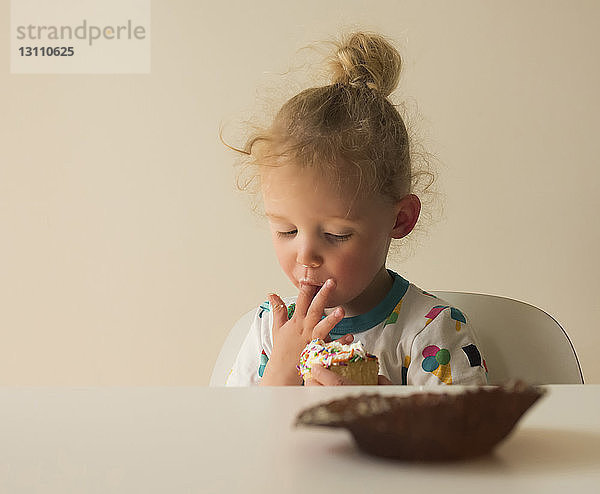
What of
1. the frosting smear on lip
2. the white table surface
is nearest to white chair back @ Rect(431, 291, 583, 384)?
the frosting smear on lip

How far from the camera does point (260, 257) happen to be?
5.42 ft

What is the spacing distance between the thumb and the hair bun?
1.24 ft

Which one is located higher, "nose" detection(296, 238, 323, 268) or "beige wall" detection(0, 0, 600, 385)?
"beige wall" detection(0, 0, 600, 385)

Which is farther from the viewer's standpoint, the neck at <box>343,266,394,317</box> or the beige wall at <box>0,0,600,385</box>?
the beige wall at <box>0,0,600,385</box>

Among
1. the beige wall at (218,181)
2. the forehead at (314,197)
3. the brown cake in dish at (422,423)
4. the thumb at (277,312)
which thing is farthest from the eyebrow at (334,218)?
the brown cake in dish at (422,423)

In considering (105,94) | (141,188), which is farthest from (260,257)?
(105,94)

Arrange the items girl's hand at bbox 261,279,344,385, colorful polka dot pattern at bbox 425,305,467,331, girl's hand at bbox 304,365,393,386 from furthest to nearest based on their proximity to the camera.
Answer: colorful polka dot pattern at bbox 425,305,467,331
girl's hand at bbox 261,279,344,385
girl's hand at bbox 304,365,393,386

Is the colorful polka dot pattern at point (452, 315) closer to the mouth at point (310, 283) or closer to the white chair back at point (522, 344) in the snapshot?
the white chair back at point (522, 344)

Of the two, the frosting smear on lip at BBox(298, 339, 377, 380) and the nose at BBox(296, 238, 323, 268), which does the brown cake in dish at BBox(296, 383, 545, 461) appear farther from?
the nose at BBox(296, 238, 323, 268)

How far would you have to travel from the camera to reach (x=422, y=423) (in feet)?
0.71

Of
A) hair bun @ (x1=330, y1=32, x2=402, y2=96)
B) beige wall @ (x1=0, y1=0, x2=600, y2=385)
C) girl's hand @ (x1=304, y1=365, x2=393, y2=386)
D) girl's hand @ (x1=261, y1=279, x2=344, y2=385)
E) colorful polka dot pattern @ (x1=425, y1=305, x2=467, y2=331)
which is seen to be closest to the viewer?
girl's hand @ (x1=304, y1=365, x2=393, y2=386)

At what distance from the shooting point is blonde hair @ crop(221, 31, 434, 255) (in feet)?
3.42

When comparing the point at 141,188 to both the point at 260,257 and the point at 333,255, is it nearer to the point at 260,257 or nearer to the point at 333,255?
the point at 260,257

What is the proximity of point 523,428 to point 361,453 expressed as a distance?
0.23 ft
